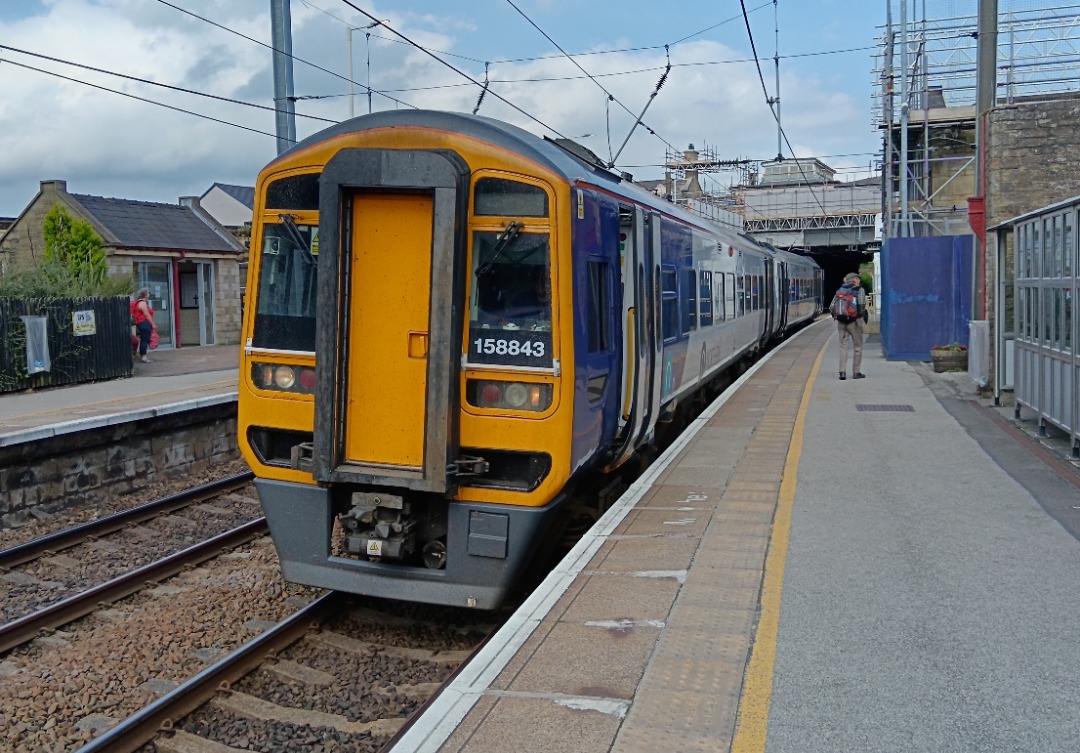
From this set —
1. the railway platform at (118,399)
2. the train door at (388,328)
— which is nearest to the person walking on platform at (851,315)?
the railway platform at (118,399)

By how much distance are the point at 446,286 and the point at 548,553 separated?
2.12 m

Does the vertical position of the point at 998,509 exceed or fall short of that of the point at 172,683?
it exceeds it

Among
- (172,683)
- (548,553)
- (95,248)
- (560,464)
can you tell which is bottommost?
(172,683)

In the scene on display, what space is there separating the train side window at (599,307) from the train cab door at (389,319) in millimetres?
999

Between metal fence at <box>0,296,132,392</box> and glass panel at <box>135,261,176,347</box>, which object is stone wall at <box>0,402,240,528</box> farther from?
glass panel at <box>135,261,176,347</box>

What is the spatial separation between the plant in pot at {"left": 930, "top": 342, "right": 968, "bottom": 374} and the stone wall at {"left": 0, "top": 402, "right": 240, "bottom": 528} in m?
11.3

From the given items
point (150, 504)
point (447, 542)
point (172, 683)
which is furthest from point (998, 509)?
point (150, 504)

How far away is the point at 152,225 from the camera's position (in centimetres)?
2558

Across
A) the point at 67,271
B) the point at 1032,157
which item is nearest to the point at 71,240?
the point at 67,271

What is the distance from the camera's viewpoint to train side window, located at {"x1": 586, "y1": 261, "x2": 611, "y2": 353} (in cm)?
669

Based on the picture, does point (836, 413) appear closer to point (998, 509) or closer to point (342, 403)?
point (998, 509)

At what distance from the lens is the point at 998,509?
25.1 ft

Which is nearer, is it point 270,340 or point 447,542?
point 447,542

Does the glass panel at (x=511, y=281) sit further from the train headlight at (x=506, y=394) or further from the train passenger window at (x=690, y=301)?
the train passenger window at (x=690, y=301)
